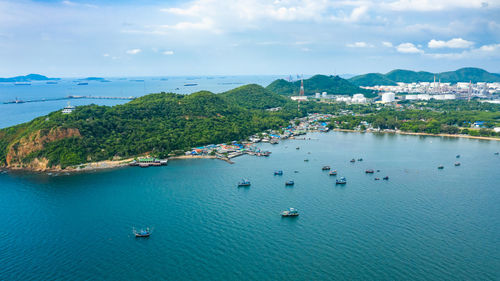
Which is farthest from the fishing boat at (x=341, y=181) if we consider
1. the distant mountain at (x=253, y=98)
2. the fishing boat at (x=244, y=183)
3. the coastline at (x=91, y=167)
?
the distant mountain at (x=253, y=98)

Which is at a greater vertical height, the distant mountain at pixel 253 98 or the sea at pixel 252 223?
the distant mountain at pixel 253 98

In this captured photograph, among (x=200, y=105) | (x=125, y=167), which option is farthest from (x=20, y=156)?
(x=200, y=105)

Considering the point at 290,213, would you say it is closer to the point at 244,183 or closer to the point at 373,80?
the point at 244,183

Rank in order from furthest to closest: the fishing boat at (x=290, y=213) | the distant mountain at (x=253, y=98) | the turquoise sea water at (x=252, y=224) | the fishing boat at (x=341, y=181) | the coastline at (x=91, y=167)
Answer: the distant mountain at (x=253, y=98) < the coastline at (x=91, y=167) < the fishing boat at (x=341, y=181) < the fishing boat at (x=290, y=213) < the turquoise sea water at (x=252, y=224)

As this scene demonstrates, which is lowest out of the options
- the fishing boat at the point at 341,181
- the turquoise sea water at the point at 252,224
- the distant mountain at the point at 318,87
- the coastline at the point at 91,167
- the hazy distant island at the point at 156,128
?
the turquoise sea water at the point at 252,224

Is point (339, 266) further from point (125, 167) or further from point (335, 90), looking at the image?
point (335, 90)

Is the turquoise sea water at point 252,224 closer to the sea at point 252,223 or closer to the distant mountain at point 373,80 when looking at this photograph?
the sea at point 252,223
